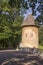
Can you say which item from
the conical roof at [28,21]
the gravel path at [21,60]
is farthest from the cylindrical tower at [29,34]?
the gravel path at [21,60]

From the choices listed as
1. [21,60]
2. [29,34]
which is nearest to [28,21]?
[29,34]

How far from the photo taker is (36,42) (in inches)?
1639

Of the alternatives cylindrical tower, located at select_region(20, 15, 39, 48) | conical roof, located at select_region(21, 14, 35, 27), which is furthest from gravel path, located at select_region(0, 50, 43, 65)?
conical roof, located at select_region(21, 14, 35, 27)

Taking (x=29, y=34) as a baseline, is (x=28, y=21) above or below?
above

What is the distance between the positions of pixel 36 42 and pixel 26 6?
3164cm

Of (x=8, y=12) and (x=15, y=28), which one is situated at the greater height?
(x=8, y=12)

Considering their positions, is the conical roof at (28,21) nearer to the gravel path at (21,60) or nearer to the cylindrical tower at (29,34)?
the cylindrical tower at (29,34)

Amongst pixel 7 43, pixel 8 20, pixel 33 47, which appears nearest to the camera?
pixel 33 47

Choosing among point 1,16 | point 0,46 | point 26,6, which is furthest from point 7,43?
point 26,6

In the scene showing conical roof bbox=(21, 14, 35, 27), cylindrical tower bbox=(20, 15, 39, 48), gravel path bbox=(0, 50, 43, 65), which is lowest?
gravel path bbox=(0, 50, 43, 65)

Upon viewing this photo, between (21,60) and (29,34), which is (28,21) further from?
(21,60)

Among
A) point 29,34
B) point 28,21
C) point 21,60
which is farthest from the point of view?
point 28,21

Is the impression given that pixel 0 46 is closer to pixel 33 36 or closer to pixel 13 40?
pixel 13 40

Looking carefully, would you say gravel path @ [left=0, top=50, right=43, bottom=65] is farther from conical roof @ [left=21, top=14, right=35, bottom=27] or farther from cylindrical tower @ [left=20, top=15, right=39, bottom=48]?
conical roof @ [left=21, top=14, right=35, bottom=27]
